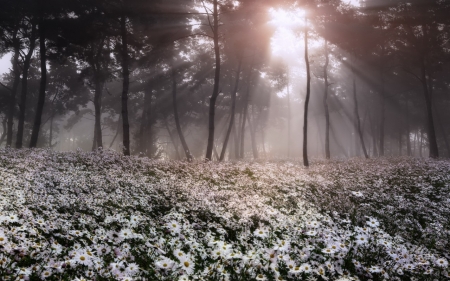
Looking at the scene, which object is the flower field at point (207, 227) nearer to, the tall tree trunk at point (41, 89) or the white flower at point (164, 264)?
the white flower at point (164, 264)

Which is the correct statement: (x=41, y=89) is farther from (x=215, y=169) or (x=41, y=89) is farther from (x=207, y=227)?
(x=207, y=227)

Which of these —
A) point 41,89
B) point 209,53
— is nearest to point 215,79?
point 41,89

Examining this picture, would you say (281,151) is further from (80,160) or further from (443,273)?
(443,273)

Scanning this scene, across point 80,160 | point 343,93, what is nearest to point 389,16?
point 343,93

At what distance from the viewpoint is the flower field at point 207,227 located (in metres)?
3.87

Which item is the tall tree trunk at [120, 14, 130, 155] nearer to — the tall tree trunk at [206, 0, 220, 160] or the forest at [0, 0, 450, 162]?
the forest at [0, 0, 450, 162]

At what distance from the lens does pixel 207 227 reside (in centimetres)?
628

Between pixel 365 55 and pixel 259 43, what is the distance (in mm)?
12395

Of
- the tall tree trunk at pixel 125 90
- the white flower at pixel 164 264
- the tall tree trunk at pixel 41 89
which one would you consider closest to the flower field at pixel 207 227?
the white flower at pixel 164 264

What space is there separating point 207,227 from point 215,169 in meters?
6.98

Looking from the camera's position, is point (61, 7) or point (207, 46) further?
point (207, 46)

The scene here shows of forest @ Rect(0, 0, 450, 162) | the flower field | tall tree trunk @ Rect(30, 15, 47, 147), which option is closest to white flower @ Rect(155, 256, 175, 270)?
the flower field

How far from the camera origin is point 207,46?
3291 centimetres

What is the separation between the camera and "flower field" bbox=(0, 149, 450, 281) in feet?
12.7
